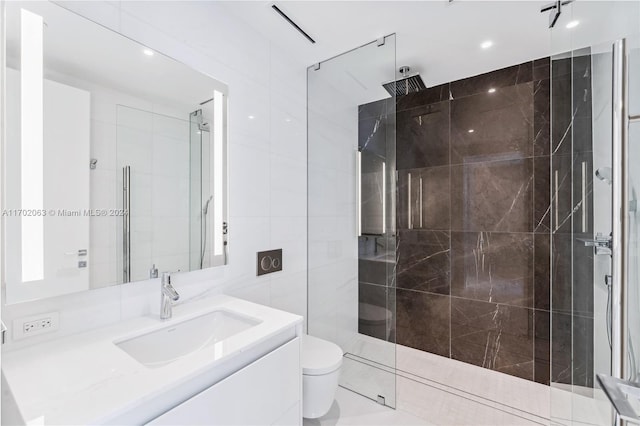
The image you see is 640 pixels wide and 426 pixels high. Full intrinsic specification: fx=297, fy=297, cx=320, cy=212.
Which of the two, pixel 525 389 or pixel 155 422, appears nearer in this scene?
pixel 155 422

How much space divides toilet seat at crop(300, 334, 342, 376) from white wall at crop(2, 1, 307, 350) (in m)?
0.34

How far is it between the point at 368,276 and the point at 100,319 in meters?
1.66

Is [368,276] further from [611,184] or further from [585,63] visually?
[585,63]

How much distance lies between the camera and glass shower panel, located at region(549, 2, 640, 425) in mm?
1024

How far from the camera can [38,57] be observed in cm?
104

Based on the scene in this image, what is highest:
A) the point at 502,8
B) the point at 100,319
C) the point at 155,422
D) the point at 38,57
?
the point at 502,8

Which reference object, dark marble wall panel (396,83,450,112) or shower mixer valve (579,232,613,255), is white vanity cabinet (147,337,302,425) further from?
dark marble wall panel (396,83,450,112)

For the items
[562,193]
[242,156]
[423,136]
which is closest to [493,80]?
[423,136]

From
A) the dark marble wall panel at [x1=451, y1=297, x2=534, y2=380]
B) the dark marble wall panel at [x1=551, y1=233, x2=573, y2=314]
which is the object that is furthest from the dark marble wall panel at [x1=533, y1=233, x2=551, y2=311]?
the dark marble wall panel at [x1=551, y1=233, x2=573, y2=314]

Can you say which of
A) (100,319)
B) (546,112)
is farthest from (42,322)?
(546,112)

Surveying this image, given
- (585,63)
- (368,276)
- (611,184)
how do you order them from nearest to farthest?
(611,184) < (585,63) < (368,276)

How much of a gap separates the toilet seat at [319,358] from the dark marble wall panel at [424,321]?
1160 mm

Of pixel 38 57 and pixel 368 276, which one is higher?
pixel 38 57

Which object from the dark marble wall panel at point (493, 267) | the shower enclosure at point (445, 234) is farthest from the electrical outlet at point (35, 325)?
the dark marble wall panel at point (493, 267)
